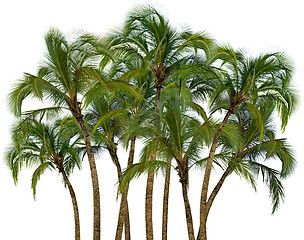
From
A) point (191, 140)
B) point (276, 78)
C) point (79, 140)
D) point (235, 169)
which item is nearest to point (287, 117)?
point (276, 78)

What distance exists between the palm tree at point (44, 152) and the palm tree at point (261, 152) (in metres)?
4.09

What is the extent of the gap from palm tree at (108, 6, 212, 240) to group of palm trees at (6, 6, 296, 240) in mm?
26

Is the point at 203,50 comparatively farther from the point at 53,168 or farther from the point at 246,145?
the point at 53,168

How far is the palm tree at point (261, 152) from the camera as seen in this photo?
12.9 meters

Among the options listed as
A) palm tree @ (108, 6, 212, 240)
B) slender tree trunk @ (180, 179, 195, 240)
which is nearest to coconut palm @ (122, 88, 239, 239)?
slender tree trunk @ (180, 179, 195, 240)

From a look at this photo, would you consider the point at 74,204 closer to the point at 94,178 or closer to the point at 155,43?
the point at 94,178

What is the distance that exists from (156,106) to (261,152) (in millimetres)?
3106

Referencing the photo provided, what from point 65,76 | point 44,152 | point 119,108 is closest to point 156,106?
point 119,108

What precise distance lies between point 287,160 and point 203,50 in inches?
143

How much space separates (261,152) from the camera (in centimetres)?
1340

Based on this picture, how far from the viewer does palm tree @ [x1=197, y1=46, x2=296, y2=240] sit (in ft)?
38.6

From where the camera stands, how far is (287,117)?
12297 millimetres

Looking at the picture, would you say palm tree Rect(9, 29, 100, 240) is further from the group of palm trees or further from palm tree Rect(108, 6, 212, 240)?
palm tree Rect(108, 6, 212, 240)

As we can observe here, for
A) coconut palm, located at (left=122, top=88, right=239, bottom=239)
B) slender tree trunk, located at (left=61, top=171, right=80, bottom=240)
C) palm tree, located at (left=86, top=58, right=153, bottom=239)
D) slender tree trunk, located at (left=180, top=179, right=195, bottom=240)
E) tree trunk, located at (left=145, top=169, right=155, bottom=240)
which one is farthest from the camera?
slender tree trunk, located at (left=61, top=171, right=80, bottom=240)
